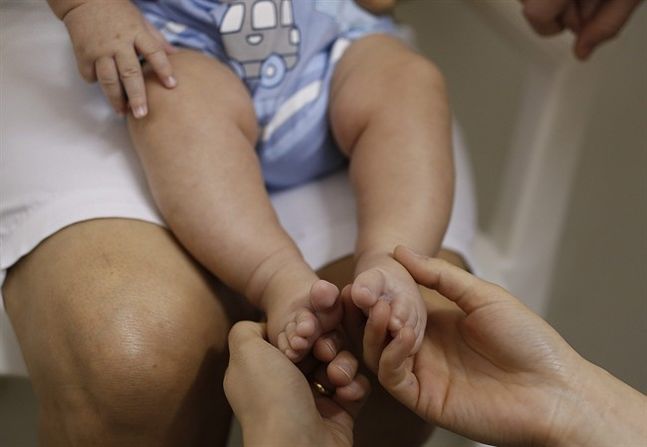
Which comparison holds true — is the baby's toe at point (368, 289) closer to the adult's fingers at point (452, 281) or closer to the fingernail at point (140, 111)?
the adult's fingers at point (452, 281)

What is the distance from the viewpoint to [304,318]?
0.53 metres

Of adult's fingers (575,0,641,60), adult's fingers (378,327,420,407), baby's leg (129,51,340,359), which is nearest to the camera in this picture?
adult's fingers (378,327,420,407)

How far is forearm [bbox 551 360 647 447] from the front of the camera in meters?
0.55

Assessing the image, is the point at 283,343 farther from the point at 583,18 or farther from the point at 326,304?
the point at 583,18

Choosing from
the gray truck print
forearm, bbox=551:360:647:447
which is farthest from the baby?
forearm, bbox=551:360:647:447

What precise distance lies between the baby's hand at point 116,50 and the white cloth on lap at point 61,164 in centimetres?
5

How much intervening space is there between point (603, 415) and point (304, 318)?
21cm

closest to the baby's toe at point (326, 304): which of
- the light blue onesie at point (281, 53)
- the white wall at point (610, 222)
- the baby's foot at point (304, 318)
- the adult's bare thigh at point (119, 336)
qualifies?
the baby's foot at point (304, 318)

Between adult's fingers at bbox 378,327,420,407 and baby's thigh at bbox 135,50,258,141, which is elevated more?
baby's thigh at bbox 135,50,258,141

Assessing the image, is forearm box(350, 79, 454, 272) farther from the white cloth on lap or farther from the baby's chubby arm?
the baby's chubby arm

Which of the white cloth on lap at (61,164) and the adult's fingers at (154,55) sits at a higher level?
the adult's fingers at (154,55)

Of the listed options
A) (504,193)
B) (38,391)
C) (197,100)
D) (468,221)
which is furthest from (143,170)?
(504,193)

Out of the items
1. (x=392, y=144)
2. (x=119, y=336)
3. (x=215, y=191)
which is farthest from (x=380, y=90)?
(x=119, y=336)

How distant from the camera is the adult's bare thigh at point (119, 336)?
0.59 meters
